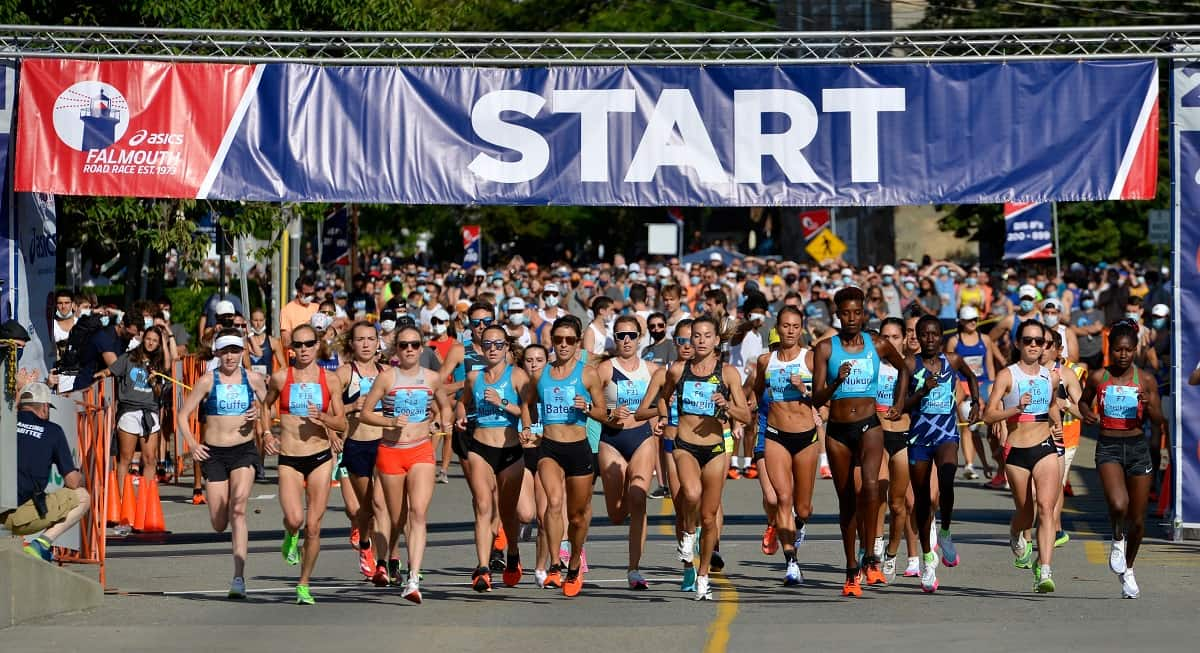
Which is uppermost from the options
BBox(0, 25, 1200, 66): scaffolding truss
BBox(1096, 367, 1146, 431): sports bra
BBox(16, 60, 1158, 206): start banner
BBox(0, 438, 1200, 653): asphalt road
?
BBox(0, 25, 1200, 66): scaffolding truss

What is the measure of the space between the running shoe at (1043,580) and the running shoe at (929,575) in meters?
0.68

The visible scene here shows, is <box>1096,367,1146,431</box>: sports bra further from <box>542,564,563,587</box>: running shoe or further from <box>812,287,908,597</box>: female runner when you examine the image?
<box>542,564,563,587</box>: running shoe

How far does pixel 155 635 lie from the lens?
11.0m

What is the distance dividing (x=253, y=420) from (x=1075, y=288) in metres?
25.6

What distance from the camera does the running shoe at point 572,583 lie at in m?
12.6

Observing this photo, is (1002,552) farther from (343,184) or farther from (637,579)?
(343,184)

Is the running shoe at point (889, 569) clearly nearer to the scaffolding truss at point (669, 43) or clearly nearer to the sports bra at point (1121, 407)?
the sports bra at point (1121, 407)

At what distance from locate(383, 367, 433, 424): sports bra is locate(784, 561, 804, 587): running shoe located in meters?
2.78

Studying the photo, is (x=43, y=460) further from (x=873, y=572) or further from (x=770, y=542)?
(x=873, y=572)

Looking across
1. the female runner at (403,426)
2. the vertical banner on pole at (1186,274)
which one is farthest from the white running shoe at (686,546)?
the vertical banner on pole at (1186,274)

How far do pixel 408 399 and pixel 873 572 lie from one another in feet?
11.3

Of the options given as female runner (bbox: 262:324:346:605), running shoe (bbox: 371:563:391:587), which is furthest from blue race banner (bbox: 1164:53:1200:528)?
female runner (bbox: 262:324:346:605)

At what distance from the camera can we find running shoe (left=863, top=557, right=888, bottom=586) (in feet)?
42.5

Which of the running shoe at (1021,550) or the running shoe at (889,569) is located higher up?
the running shoe at (1021,550)
